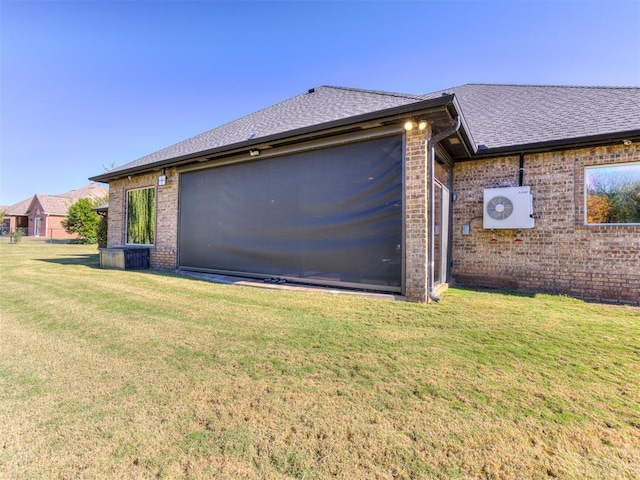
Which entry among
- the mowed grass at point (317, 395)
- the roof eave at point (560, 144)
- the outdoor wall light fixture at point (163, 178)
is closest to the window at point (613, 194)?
the roof eave at point (560, 144)

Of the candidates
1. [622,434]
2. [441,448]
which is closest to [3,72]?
[441,448]

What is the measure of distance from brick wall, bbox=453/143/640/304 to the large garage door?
8.52 feet

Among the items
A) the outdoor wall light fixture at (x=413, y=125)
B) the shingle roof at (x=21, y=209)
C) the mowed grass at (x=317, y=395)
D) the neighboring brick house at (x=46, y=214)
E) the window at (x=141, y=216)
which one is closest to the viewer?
the mowed grass at (x=317, y=395)

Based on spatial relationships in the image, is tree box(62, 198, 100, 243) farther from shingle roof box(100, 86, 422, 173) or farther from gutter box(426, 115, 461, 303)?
gutter box(426, 115, 461, 303)

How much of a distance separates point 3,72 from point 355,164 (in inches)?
443

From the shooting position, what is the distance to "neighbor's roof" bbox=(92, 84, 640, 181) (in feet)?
18.9

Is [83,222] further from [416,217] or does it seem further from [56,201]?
[416,217]

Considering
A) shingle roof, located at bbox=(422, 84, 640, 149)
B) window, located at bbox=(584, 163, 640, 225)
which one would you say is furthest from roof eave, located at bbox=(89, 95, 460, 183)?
window, located at bbox=(584, 163, 640, 225)

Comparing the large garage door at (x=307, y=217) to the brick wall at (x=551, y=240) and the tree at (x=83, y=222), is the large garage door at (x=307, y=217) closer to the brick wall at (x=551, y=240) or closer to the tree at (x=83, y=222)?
the brick wall at (x=551, y=240)

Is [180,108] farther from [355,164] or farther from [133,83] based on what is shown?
[355,164]

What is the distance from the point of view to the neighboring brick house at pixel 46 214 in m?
35.1

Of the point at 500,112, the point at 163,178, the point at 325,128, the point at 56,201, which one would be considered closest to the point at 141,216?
the point at 163,178

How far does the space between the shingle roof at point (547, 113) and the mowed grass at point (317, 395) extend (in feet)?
12.2

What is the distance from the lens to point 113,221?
1099 cm
